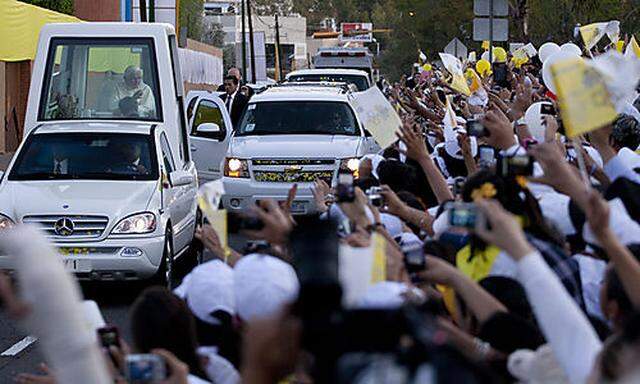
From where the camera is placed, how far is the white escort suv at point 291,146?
16.6 metres

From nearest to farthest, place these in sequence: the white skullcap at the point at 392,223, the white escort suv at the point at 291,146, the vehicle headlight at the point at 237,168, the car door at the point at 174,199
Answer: the white skullcap at the point at 392,223, the car door at the point at 174,199, the white escort suv at the point at 291,146, the vehicle headlight at the point at 237,168

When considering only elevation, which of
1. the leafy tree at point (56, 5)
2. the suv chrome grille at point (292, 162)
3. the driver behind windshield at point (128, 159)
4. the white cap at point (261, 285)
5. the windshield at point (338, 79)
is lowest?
the windshield at point (338, 79)

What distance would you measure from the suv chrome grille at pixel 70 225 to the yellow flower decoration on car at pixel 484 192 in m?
6.98

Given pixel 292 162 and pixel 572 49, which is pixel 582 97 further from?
pixel 292 162

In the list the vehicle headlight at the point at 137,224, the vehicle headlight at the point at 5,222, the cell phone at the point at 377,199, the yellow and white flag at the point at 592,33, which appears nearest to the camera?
the cell phone at the point at 377,199

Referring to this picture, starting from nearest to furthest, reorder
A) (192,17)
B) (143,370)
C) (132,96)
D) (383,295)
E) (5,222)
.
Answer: (383,295) < (143,370) < (5,222) < (132,96) < (192,17)

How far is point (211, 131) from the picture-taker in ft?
55.9

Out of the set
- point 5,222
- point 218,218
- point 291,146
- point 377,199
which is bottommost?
point 291,146

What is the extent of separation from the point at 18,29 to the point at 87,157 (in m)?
10.3

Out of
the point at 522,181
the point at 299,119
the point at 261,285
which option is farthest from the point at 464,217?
the point at 299,119

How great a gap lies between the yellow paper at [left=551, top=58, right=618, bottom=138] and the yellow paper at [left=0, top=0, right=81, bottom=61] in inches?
690

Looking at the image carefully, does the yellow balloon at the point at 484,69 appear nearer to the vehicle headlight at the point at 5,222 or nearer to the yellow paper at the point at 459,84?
the yellow paper at the point at 459,84

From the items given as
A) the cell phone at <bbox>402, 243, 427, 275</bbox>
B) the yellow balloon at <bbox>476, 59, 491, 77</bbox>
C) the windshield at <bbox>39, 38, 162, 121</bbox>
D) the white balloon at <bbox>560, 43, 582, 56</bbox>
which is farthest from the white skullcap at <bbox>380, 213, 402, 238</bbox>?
the yellow balloon at <bbox>476, 59, 491, 77</bbox>

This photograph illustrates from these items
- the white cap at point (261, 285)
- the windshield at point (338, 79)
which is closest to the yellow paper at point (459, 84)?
the white cap at point (261, 285)
